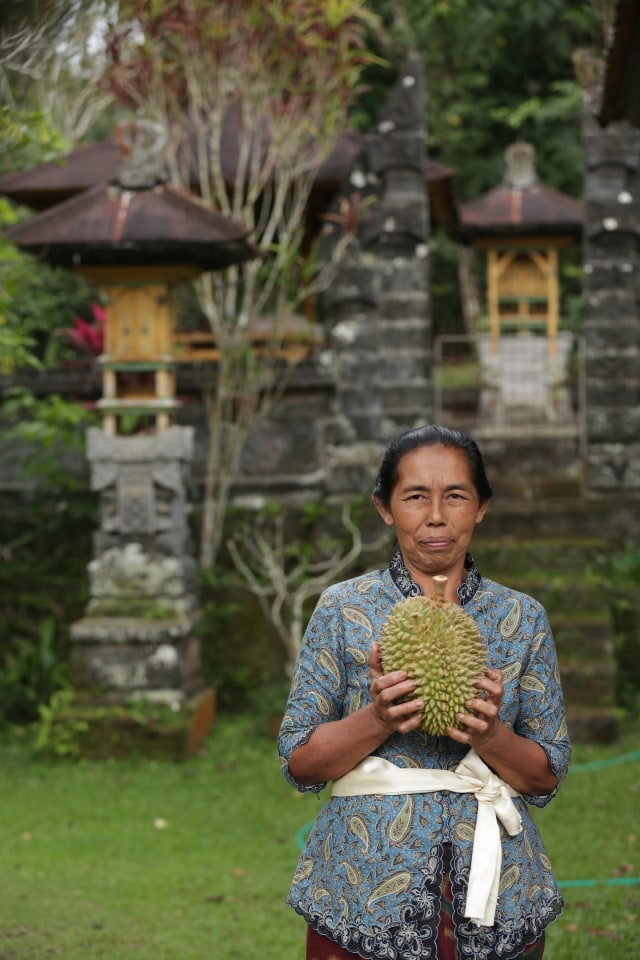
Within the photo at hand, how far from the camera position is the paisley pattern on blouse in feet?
8.13

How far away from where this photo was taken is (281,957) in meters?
4.68

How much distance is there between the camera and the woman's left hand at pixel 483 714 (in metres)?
2.38

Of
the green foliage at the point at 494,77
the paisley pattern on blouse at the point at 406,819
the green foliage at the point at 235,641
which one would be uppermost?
the green foliage at the point at 494,77

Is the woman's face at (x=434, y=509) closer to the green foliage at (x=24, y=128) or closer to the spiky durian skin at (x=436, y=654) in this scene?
the spiky durian skin at (x=436, y=654)

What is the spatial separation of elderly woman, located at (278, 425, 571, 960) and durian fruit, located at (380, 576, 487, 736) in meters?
0.02

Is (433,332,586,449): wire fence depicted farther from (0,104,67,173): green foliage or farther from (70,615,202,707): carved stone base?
(0,104,67,173): green foliage

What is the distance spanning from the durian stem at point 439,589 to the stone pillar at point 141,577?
17.5 ft

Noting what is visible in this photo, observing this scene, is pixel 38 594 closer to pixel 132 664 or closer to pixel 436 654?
pixel 132 664

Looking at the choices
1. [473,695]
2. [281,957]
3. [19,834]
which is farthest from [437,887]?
[19,834]

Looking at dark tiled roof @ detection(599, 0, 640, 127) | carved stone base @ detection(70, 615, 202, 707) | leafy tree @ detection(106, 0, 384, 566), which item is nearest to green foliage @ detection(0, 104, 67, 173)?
leafy tree @ detection(106, 0, 384, 566)

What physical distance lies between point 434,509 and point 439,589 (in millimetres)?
211

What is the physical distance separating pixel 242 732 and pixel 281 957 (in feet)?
11.5

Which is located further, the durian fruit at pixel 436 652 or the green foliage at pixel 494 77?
the green foliage at pixel 494 77

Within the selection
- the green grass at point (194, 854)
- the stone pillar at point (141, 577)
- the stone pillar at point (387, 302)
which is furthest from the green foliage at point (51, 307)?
the green grass at point (194, 854)
